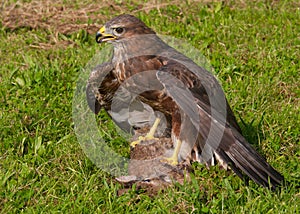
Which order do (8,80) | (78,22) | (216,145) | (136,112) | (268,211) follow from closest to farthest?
(268,211) → (216,145) → (136,112) → (8,80) → (78,22)

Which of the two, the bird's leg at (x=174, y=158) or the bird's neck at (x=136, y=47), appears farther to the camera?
the bird's neck at (x=136, y=47)

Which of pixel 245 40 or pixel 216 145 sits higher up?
pixel 216 145

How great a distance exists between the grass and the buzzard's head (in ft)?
3.94

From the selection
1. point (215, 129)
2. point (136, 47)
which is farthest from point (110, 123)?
point (215, 129)

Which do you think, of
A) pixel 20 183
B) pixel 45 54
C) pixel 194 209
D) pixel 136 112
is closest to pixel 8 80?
pixel 45 54

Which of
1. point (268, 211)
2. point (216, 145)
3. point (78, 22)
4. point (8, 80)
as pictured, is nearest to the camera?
point (268, 211)

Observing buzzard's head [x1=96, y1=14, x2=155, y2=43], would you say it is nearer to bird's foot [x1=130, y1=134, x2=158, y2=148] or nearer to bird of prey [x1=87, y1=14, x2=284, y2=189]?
bird of prey [x1=87, y1=14, x2=284, y2=189]

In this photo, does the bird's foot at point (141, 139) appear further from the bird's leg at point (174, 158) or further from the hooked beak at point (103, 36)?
the hooked beak at point (103, 36)

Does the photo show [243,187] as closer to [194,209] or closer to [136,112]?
[194,209]

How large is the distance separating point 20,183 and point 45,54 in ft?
10.7

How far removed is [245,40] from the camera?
358 inches

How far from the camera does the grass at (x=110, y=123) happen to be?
599 centimetres

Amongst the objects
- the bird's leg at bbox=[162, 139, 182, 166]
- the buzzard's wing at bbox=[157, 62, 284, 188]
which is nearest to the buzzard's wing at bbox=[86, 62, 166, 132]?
the bird's leg at bbox=[162, 139, 182, 166]

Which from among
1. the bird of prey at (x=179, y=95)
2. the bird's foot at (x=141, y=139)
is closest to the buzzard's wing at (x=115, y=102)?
the bird of prey at (x=179, y=95)
